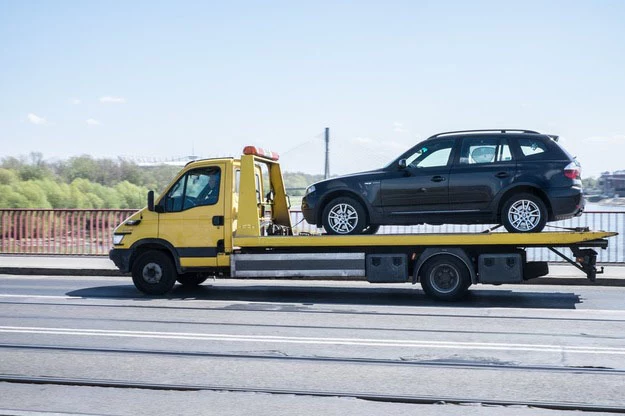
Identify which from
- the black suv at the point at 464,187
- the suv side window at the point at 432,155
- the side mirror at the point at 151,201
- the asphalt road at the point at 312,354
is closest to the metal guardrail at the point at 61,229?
the side mirror at the point at 151,201

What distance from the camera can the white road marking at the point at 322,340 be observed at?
29.8 ft

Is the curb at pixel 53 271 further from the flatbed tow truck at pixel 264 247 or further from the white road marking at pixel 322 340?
the white road marking at pixel 322 340

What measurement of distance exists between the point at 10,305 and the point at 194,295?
2.98 metres

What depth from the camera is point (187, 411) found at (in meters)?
6.56

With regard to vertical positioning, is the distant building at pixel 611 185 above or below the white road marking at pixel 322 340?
above

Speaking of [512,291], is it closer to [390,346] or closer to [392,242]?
[392,242]

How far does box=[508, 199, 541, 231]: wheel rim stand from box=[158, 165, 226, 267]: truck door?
15.1ft

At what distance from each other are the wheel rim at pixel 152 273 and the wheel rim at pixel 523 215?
18.8 ft

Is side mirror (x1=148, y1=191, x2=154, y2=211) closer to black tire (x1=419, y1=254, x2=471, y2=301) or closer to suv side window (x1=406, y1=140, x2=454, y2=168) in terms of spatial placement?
suv side window (x1=406, y1=140, x2=454, y2=168)

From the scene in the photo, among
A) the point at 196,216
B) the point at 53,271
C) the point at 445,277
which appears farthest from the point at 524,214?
the point at 53,271

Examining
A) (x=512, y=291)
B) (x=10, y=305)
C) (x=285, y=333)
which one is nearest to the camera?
(x=285, y=333)

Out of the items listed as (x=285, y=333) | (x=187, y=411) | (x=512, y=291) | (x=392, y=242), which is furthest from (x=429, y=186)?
(x=187, y=411)

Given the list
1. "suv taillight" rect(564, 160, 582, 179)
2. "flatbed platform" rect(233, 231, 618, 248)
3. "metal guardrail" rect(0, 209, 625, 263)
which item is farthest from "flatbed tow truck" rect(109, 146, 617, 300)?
"metal guardrail" rect(0, 209, 625, 263)

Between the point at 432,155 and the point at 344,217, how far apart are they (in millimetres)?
1710
